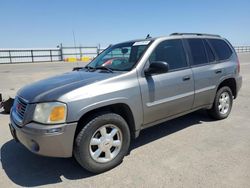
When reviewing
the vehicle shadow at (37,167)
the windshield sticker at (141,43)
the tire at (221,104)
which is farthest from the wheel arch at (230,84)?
the windshield sticker at (141,43)

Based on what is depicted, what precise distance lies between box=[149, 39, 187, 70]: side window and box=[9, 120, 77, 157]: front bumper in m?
1.81

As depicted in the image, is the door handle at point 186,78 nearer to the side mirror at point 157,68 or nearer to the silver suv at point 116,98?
the silver suv at point 116,98

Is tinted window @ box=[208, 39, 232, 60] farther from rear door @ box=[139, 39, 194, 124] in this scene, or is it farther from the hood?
the hood

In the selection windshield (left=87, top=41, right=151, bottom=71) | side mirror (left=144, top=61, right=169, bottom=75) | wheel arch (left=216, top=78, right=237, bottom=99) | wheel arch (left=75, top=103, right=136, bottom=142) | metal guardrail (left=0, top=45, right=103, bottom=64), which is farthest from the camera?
metal guardrail (left=0, top=45, right=103, bottom=64)

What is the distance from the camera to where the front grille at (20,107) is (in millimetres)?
3221

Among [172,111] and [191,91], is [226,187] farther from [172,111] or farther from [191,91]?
[191,91]

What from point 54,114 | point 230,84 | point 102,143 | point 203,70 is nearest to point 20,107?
point 54,114

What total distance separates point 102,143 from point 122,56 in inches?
69.6

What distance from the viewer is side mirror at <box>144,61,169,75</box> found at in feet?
12.0

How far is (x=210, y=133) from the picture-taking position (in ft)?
15.3

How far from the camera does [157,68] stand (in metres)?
3.71

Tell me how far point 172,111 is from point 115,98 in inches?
52.6

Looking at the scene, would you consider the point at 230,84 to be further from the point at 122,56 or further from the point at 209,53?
the point at 122,56

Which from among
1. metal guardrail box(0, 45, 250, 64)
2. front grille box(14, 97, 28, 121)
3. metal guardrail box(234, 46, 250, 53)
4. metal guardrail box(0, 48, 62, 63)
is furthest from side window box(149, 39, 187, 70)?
metal guardrail box(234, 46, 250, 53)
